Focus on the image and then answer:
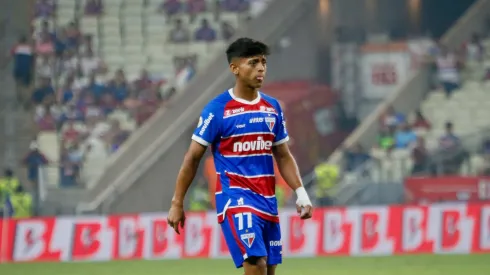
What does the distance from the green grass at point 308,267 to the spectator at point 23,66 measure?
10.7m

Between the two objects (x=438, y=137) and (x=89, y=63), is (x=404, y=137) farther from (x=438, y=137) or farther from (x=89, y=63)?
(x=89, y=63)

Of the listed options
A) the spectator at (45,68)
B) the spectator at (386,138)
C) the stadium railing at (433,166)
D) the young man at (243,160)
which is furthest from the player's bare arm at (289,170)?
the spectator at (45,68)

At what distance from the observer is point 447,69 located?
95.3 feet

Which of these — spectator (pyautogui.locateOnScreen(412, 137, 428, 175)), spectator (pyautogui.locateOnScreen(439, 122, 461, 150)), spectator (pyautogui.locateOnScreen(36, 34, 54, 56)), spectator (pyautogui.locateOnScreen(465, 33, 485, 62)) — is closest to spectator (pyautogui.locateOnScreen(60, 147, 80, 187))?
spectator (pyautogui.locateOnScreen(36, 34, 54, 56))

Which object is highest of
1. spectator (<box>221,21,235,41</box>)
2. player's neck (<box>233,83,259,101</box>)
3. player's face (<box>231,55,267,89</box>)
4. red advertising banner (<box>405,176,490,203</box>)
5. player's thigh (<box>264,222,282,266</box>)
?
spectator (<box>221,21,235,41</box>)

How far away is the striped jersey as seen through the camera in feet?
28.1

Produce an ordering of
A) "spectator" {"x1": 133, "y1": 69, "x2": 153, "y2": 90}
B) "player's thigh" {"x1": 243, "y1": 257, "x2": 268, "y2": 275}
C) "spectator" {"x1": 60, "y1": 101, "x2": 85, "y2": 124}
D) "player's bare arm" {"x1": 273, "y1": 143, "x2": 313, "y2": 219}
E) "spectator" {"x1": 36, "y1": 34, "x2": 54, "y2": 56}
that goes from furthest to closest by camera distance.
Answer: "spectator" {"x1": 36, "y1": 34, "x2": 54, "y2": 56}, "spectator" {"x1": 133, "y1": 69, "x2": 153, "y2": 90}, "spectator" {"x1": 60, "y1": 101, "x2": 85, "y2": 124}, "player's bare arm" {"x1": 273, "y1": 143, "x2": 313, "y2": 219}, "player's thigh" {"x1": 243, "y1": 257, "x2": 268, "y2": 275}

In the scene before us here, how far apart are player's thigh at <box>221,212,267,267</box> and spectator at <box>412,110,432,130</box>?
19.8 meters

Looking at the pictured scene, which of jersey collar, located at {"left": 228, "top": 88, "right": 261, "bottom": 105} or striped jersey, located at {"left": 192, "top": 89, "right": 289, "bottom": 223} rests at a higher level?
jersey collar, located at {"left": 228, "top": 88, "right": 261, "bottom": 105}

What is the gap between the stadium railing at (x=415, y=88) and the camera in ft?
91.5

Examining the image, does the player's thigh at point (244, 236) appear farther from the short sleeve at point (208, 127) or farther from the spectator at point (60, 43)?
the spectator at point (60, 43)

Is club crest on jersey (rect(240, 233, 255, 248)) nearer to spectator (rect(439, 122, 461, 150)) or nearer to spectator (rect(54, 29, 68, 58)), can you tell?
spectator (rect(439, 122, 461, 150))

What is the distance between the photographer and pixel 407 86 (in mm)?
28906

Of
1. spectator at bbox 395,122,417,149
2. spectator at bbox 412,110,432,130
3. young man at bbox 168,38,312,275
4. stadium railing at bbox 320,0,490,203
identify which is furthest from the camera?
spectator at bbox 412,110,432,130
